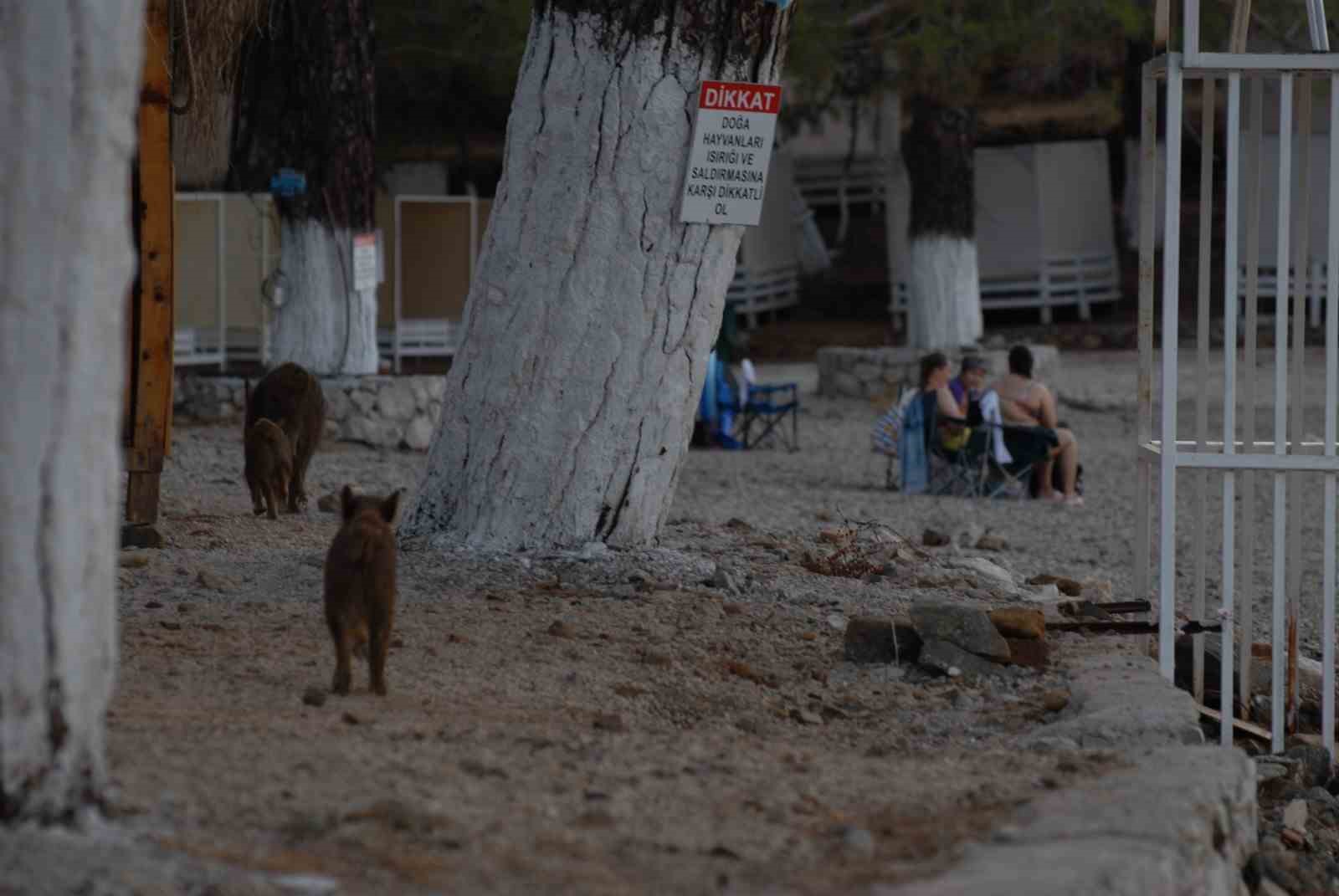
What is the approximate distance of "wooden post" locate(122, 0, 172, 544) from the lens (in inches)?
309

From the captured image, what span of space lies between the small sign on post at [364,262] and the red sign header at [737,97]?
949 centimetres

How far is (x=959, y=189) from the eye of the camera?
23.3 metres

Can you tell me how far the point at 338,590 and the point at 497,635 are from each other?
1.15 meters

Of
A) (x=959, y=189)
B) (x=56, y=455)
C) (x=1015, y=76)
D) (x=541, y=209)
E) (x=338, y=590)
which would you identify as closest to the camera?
(x=56, y=455)

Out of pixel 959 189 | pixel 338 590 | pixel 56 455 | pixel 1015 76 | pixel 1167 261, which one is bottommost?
pixel 338 590

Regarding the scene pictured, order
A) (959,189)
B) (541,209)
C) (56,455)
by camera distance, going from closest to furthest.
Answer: (56,455), (541,209), (959,189)

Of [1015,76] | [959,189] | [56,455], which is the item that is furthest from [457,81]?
[56,455]

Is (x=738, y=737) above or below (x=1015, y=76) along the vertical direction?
below

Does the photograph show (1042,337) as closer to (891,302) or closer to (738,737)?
(891,302)

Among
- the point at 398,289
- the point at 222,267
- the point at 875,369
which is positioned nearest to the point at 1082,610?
the point at 222,267

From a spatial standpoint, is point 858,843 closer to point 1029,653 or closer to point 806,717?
point 806,717

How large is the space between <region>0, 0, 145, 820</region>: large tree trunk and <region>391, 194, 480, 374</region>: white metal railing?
1859 cm

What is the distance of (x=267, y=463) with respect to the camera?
909 cm

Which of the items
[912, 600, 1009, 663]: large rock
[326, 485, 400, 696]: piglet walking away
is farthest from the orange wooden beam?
[912, 600, 1009, 663]: large rock
